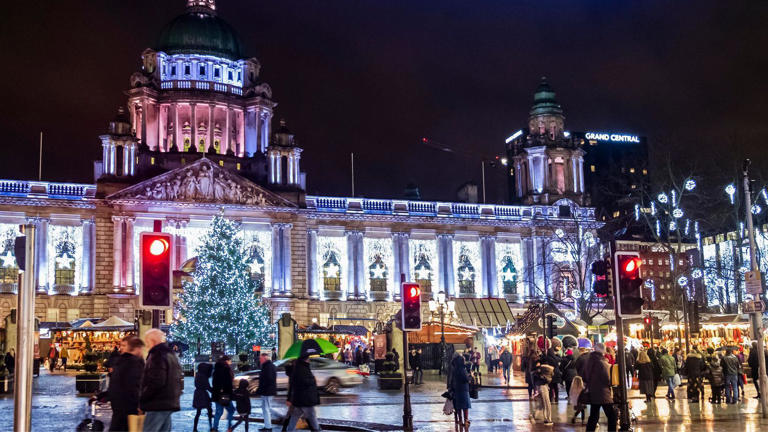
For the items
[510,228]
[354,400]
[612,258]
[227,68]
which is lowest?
[354,400]

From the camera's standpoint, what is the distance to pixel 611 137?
477 ft

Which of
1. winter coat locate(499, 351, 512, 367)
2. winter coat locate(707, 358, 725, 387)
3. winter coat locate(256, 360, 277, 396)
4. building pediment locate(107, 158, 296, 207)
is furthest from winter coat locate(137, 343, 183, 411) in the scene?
building pediment locate(107, 158, 296, 207)

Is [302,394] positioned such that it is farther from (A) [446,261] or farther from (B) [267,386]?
(A) [446,261]

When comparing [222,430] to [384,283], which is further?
[384,283]

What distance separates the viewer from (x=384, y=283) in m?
75.7

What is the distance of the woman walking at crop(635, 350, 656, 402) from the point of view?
29.7 meters

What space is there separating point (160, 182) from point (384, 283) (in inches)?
749


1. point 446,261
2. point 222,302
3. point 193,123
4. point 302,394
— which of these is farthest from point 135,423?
point 193,123

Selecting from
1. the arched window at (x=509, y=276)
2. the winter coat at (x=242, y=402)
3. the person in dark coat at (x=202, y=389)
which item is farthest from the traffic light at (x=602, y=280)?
the arched window at (x=509, y=276)

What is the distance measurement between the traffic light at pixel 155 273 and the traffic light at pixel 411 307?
9905 millimetres

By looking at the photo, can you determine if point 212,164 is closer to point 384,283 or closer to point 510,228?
point 384,283

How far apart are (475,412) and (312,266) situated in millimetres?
47068

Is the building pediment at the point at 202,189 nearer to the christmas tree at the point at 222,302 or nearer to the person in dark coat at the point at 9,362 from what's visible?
the christmas tree at the point at 222,302

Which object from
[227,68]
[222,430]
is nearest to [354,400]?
[222,430]
